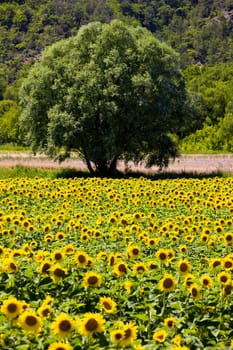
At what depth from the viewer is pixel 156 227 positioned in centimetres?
933

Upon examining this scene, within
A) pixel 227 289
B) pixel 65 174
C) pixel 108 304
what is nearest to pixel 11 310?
pixel 108 304

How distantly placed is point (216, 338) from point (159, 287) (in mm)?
756

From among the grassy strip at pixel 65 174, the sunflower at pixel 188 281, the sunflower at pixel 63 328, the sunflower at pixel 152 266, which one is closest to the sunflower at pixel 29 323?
the sunflower at pixel 63 328

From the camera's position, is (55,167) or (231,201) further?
(55,167)

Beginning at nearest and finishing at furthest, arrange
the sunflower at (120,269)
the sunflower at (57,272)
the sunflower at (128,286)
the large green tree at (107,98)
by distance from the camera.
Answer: the sunflower at (128,286)
the sunflower at (57,272)
the sunflower at (120,269)
the large green tree at (107,98)

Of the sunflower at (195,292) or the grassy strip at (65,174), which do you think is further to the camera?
the grassy strip at (65,174)

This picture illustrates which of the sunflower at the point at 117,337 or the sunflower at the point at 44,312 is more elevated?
the sunflower at the point at 117,337

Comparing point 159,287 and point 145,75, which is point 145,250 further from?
point 145,75

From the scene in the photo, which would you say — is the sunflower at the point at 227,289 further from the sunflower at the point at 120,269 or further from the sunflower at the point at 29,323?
A: the sunflower at the point at 29,323

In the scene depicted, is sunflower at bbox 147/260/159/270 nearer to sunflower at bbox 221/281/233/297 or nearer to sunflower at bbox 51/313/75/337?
sunflower at bbox 221/281/233/297

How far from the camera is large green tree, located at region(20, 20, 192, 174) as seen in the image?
2681 cm

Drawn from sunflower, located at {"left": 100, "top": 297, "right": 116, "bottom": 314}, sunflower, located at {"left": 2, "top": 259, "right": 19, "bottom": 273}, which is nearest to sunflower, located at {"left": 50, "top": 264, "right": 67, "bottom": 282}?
sunflower, located at {"left": 2, "top": 259, "right": 19, "bottom": 273}

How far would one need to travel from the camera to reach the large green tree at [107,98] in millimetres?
26812

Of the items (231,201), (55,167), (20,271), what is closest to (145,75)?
(55,167)
